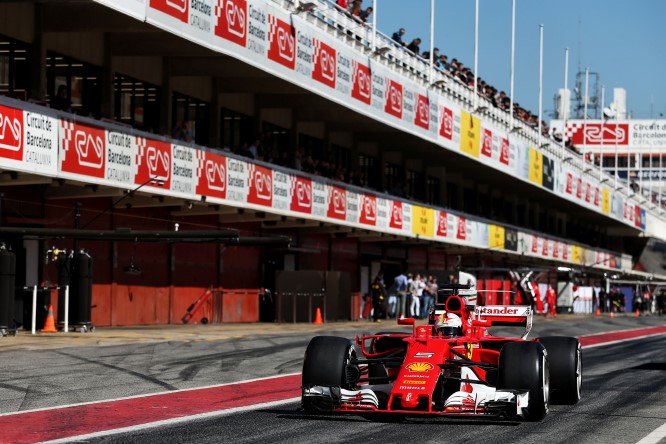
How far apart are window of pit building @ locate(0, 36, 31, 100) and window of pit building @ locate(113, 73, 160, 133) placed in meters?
4.14

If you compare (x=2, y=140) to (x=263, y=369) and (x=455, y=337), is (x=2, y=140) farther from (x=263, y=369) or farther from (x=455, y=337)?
(x=455, y=337)

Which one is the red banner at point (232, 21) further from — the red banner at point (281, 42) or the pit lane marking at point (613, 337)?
the pit lane marking at point (613, 337)

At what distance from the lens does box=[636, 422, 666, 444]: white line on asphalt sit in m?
10.3

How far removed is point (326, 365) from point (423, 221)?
35.7m

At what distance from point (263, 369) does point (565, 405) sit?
656cm

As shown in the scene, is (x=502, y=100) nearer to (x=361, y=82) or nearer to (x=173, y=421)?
(x=361, y=82)

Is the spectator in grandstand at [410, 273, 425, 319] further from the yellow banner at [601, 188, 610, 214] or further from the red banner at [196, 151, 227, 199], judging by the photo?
the yellow banner at [601, 188, 610, 214]

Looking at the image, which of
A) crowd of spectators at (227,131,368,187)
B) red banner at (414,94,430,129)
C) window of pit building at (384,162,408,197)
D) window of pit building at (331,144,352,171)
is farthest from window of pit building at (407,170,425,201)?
red banner at (414,94,430,129)

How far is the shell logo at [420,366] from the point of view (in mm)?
11109

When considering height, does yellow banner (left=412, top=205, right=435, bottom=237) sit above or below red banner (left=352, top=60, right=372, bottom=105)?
below

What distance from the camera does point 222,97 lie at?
122 feet

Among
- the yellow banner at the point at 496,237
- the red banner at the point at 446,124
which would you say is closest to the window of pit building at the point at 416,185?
the yellow banner at the point at 496,237

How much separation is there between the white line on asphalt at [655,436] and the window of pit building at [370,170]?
36.8 metres

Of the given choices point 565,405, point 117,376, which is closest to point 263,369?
point 117,376
